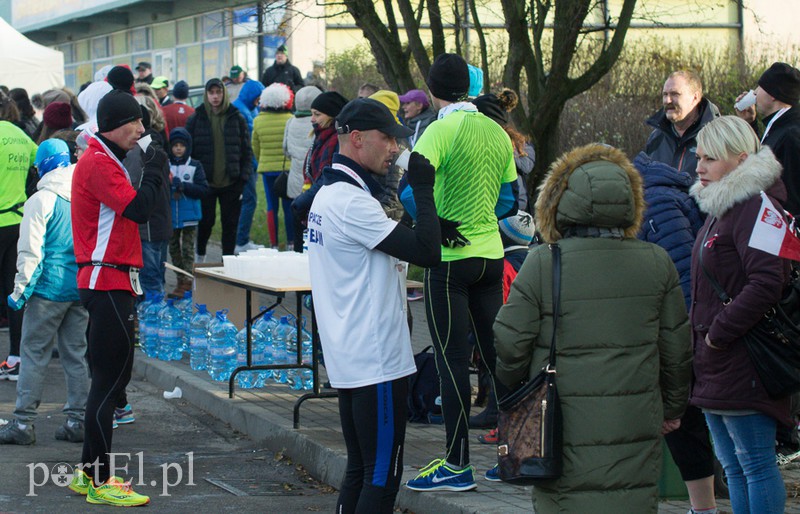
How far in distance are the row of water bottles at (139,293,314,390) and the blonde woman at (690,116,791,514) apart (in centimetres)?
513

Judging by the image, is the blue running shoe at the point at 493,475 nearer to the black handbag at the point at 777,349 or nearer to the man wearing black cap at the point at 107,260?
the man wearing black cap at the point at 107,260

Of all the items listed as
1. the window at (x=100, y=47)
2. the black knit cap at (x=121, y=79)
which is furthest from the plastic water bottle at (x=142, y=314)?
the window at (x=100, y=47)

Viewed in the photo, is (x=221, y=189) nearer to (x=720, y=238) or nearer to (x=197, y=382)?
(x=197, y=382)

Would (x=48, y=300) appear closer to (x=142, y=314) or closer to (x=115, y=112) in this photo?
(x=115, y=112)

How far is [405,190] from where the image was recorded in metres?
6.27

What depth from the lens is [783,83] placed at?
692cm

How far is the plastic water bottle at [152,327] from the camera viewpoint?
11.1 metres

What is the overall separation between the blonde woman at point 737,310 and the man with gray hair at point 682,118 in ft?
6.60

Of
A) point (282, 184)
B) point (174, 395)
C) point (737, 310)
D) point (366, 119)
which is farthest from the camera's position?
point (282, 184)

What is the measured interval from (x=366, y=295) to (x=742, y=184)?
1.59m

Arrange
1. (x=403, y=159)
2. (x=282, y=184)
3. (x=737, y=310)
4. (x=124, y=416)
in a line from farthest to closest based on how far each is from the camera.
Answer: (x=282, y=184) < (x=124, y=416) < (x=403, y=159) < (x=737, y=310)

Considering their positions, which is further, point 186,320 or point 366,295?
point 186,320

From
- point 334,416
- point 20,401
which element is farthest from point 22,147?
point 334,416

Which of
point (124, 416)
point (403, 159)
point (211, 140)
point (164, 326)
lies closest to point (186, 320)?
point (164, 326)
